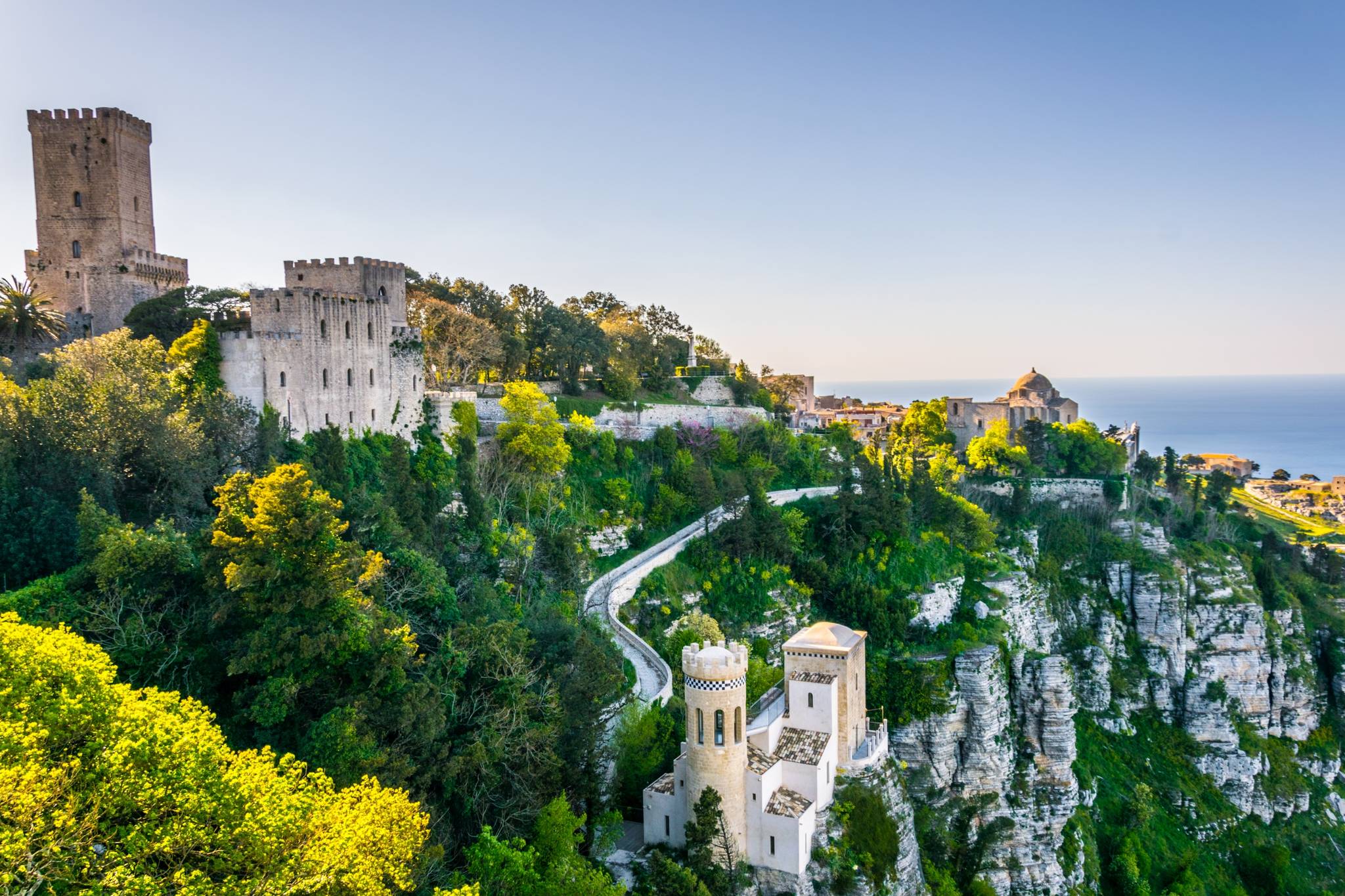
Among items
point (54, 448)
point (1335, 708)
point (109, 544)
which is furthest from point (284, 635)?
point (1335, 708)

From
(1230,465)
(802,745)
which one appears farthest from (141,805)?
(1230,465)

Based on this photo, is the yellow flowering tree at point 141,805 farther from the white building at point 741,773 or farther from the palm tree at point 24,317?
the palm tree at point 24,317

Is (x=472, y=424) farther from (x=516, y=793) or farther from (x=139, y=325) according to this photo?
(x=516, y=793)

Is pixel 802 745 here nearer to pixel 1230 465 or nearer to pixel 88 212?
pixel 88 212

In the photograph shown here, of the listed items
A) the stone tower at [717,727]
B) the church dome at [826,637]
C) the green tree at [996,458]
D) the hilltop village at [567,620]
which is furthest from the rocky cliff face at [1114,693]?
the stone tower at [717,727]


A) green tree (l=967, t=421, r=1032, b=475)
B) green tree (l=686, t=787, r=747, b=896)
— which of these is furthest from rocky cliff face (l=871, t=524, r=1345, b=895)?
green tree (l=686, t=787, r=747, b=896)

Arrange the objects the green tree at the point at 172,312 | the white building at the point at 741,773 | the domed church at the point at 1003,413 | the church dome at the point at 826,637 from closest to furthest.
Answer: the white building at the point at 741,773, the church dome at the point at 826,637, the green tree at the point at 172,312, the domed church at the point at 1003,413

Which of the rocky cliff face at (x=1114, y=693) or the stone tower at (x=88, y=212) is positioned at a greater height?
the stone tower at (x=88, y=212)
